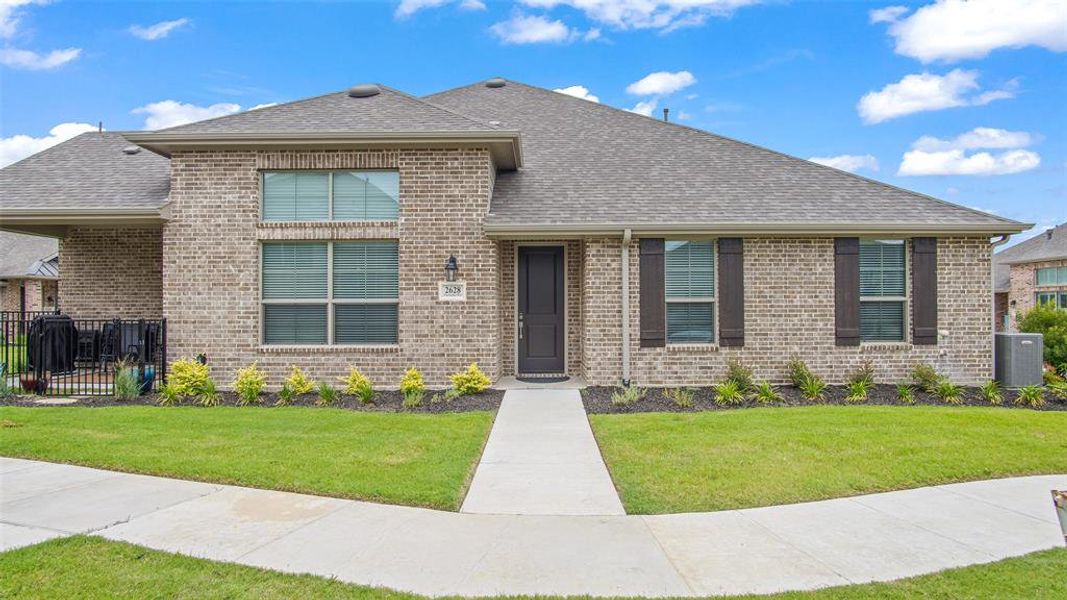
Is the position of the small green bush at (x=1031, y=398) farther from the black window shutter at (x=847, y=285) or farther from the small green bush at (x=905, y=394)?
the black window shutter at (x=847, y=285)

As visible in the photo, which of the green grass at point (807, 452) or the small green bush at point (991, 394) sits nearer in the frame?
the green grass at point (807, 452)

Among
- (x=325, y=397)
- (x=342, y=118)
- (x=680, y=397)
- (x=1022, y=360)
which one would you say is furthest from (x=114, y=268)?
(x=1022, y=360)

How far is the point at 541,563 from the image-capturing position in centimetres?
369

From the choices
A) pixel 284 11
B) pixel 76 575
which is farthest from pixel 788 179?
pixel 76 575

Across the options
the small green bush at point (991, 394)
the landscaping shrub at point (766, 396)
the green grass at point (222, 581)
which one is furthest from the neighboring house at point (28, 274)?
the small green bush at point (991, 394)

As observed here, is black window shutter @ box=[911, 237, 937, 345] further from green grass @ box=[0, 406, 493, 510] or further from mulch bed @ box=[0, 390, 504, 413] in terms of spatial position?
green grass @ box=[0, 406, 493, 510]

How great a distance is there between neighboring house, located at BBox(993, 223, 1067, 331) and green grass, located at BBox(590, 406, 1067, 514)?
30253 millimetres

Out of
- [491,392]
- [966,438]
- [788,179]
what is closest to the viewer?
[966,438]

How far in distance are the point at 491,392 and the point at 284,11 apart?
7382 mm

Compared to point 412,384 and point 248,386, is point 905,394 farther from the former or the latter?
point 248,386

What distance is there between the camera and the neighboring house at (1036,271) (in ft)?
104

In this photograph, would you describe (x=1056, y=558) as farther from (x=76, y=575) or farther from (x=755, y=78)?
(x=755, y=78)

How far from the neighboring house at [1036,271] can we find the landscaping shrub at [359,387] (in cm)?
3421

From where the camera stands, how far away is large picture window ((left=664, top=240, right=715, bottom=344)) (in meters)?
10.4
